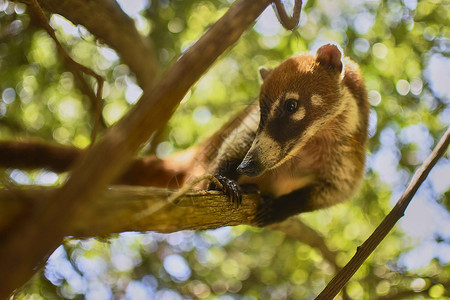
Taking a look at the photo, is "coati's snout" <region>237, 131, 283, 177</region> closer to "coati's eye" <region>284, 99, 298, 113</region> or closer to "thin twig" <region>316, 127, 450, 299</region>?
"coati's eye" <region>284, 99, 298, 113</region>

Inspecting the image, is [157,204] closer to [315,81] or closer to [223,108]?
[315,81]

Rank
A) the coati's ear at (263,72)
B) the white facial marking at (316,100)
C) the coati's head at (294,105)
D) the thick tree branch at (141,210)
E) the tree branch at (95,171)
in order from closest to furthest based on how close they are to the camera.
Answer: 1. the tree branch at (95,171)
2. the thick tree branch at (141,210)
3. the coati's head at (294,105)
4. the white facial marking at (316,100)
5. the coati's ear at (263,72)

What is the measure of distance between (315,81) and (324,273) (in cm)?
196

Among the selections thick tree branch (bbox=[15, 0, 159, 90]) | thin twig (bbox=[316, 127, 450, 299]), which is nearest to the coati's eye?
thin twig (bbox=[316, 127, 450, 299])

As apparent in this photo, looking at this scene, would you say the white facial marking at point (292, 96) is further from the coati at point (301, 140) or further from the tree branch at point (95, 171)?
the tree branch at point (95, 171)

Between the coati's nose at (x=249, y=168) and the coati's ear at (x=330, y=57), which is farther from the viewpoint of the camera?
the coati's ear at (x=330, y=57)

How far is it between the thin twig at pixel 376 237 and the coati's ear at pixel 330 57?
791 millimetres

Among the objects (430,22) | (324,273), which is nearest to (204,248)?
(324,273)

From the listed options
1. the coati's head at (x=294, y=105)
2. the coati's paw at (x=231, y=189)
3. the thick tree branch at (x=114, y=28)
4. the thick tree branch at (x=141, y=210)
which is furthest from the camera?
the thick tree branch at (x=114, y=28)

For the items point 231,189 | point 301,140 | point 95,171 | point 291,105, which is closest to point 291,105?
point 291,105

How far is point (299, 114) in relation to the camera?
2393mm

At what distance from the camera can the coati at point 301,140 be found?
229 cm

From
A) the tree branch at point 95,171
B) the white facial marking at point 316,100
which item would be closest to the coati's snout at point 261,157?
the white facial marking at point 316,100

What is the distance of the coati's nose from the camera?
2086 mm
